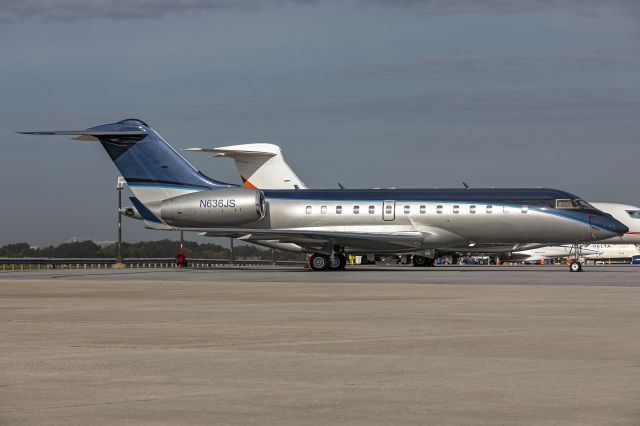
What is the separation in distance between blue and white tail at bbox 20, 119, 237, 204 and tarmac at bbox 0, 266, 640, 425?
99.6 ft

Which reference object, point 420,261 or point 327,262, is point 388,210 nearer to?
point 327,262

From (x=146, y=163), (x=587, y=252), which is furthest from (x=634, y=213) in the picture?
(x=587, y=252)

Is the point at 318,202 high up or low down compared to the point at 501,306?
up

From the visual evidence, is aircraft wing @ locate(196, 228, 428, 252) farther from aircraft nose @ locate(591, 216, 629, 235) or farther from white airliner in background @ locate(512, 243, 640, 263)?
white airliner in background @ locate(512, 243, 640, 263)

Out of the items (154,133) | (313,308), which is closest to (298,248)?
(154,133)

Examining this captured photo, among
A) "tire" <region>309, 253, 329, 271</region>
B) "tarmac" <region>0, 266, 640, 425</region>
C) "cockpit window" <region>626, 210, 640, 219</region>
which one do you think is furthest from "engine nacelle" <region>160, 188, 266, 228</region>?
"tarmac" <region>0, 266, 640, 425</region>

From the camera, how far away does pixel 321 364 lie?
35.1ft

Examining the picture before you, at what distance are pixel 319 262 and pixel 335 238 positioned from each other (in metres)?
1.90

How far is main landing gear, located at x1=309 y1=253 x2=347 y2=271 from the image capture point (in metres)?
49.1

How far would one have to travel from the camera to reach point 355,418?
746 cm

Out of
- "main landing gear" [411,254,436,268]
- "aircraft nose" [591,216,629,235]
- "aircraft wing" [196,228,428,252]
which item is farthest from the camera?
"main landing gear" [411,254,436,268]

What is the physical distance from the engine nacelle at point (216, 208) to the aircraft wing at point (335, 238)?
0.79 meters

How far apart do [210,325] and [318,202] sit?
3389 cm

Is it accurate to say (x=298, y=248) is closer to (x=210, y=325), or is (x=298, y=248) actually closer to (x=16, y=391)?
(x=210, y=325)
